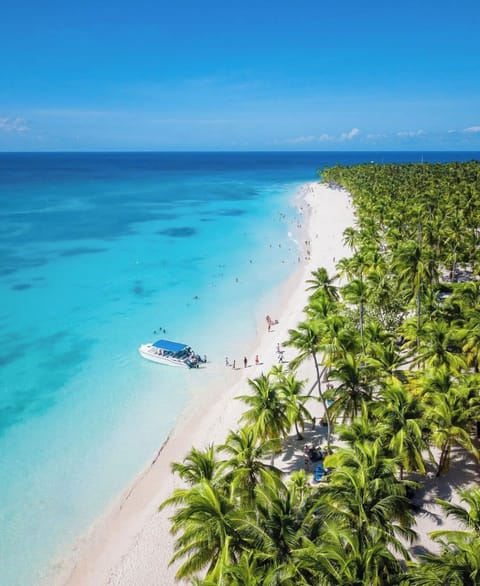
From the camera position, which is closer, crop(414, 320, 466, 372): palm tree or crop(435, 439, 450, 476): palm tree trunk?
crop(435, 439, 450, 476): palm tree trunk

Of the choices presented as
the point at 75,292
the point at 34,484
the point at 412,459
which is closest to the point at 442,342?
the point at 412,459

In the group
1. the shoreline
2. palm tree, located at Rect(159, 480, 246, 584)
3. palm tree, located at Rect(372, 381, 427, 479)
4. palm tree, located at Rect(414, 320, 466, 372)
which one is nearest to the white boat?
the shoreline

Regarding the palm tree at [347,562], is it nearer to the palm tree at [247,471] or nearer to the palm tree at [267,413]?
the palm tree at [247,471]

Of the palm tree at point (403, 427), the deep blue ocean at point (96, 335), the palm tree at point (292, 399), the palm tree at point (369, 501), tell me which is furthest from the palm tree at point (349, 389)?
the deep blue ocean at point (96, 335)

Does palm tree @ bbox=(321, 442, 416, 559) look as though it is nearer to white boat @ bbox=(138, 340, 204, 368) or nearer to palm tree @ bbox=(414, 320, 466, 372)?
palm tree @ bbox=(414, 320, 466, 372)

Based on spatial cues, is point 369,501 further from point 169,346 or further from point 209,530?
point 169,346

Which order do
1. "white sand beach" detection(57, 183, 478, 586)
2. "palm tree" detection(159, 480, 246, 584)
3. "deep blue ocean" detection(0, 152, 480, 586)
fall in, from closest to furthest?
"palm tree" detection(159, 480, 246, 584) → "white sand beach" detection(57, 183, 478, 586) → "deep blue ocean" detection(0, 152, 480, 586)

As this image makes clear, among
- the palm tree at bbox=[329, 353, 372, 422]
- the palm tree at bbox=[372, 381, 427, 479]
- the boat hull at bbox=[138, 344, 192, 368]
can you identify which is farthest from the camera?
the boat hull at bbox=[138, 344, 192, 368]

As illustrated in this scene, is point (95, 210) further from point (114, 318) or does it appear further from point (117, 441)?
point (117, 441)
